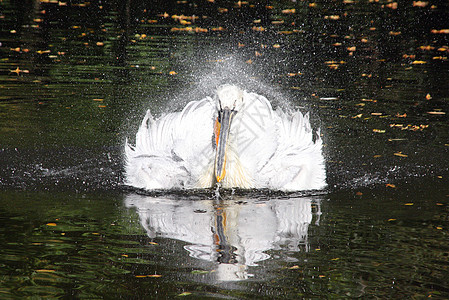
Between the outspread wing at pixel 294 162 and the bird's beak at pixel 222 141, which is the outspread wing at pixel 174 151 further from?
the outspread wing at pixel 294 162

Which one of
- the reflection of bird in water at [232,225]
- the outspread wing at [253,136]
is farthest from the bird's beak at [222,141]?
the outspread wing at [253,136]

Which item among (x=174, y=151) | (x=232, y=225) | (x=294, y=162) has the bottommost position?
(x=232, y=225)

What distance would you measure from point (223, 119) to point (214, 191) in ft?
2.68

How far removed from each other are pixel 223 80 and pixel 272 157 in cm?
539

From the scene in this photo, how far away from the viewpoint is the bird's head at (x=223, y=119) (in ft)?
22.4

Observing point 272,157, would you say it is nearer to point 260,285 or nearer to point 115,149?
point 115,149

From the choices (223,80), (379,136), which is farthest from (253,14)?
(379,136)

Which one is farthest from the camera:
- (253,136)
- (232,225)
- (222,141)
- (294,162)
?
(253,136)

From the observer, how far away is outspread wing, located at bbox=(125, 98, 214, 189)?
715 centimetres

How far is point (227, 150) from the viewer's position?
24.3 feet

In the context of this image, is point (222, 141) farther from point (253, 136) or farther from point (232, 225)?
point (232, 225)

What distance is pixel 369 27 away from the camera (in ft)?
63.6

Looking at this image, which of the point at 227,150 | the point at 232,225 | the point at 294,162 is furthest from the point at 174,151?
the point at 232,225

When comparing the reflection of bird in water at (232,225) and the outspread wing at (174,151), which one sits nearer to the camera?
the reflection of bird in water at (232,225)
